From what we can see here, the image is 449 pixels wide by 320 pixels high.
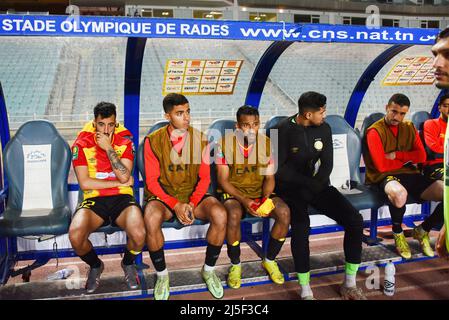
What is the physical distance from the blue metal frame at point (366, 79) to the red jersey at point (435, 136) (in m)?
0.78

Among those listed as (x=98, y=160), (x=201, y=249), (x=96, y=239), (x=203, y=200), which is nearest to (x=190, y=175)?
(x=203, y=200)

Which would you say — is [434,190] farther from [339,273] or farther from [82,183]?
[82,183]

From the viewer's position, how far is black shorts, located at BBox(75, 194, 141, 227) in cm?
308

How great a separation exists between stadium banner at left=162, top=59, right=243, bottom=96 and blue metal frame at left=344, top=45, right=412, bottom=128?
4.52 ft

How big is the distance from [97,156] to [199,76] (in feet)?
3.93

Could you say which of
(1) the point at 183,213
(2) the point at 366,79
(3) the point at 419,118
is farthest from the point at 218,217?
(3) the point at 419,118

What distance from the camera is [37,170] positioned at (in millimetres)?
3572

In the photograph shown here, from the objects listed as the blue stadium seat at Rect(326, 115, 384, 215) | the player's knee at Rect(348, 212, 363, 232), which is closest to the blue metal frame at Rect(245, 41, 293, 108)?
the blue stadium seat at Rect(326, 115, 384, 215)

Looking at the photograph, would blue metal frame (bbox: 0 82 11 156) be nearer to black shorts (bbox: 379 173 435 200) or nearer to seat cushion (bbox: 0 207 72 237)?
seat cushion (bbox: 0 207 72 237)

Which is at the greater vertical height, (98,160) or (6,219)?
(98,160)

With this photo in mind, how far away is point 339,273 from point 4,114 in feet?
11.1

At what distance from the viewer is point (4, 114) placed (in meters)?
3.52

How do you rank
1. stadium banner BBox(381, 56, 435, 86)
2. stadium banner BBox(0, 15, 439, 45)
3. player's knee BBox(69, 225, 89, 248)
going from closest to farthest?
1. stadium banner BBox(0, 15, 439, 45)
2. player's knee BBox(69, 225, 89, 248)
3. stadium banner BBox(381, 56, 435, 86)
